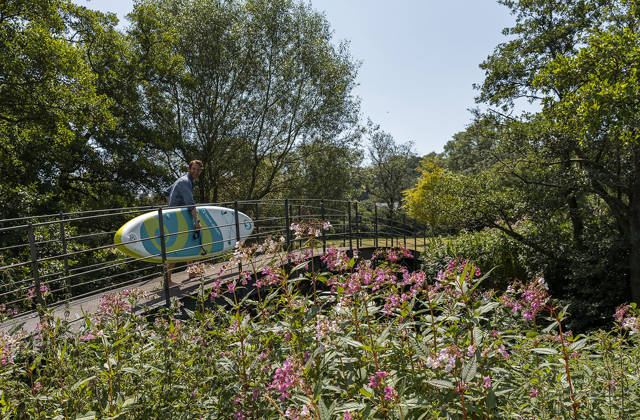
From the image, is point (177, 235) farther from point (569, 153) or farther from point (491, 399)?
point (569, 153)

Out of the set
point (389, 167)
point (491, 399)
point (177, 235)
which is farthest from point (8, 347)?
point (389, 167)

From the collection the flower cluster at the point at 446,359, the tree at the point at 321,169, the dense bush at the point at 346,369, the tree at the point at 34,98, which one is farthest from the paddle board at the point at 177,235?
the tree at the point at 321,169

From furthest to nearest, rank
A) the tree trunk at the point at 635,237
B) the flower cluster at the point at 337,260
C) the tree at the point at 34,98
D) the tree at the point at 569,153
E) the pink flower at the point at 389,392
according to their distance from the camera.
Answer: the tree at the point at 34,98 < the tree trunk at the point at 635,237 < the tree at the point at 569,153 < the flower cluster at the point at 337,260 < the pink flower at the point at 389,392

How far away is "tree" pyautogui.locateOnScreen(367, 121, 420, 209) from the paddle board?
29968 millimetres

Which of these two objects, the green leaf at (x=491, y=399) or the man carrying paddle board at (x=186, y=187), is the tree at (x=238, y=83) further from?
the green leaf at (x=491, y=399)

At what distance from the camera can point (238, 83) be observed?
52.5 ft

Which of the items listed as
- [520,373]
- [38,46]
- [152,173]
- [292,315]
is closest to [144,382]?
[292,315]

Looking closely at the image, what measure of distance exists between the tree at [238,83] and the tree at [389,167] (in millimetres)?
19121

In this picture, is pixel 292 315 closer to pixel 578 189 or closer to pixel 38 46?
pixel 578 189

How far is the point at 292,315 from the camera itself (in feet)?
6.31

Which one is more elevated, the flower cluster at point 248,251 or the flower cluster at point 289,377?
the flower cluster at point 248,251

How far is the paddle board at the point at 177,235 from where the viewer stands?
607 cm

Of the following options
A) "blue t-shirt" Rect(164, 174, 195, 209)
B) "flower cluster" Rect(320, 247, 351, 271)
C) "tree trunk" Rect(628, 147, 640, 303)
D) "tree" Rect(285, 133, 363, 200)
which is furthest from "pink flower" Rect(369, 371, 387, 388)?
"tree" Rect(285, 133, 363, 200)

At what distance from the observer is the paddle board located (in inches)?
239
